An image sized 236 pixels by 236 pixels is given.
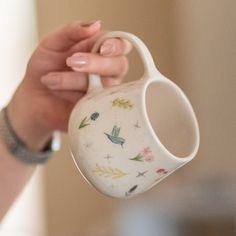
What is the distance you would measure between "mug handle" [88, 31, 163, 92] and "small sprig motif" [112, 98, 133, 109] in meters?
0.03

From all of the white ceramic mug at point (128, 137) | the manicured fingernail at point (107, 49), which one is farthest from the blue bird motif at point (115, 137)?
the manicured fingernail at point (107, 49)

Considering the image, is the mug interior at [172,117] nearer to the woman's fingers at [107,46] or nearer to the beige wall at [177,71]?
the woman's fingers at [107,46]

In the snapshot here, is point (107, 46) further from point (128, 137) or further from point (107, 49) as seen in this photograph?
point (128, 137)

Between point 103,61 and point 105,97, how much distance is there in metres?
0.07

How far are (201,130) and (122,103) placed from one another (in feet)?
1.02

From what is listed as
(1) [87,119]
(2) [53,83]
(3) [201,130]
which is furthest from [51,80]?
(3) [201,130]

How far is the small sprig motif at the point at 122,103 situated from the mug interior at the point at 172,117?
0.15 ft

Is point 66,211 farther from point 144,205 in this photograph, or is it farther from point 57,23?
point 57,23

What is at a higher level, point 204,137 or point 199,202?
point 204,137

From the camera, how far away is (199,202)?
0.72 metres

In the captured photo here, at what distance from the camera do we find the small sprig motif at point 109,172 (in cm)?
41

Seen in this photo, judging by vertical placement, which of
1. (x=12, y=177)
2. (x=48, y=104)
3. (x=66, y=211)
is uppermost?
(x=48, y=104)

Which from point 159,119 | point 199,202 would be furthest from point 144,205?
point 159,119

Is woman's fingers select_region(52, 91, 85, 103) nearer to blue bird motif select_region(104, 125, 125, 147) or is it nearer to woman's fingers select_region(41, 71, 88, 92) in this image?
woman's fingers select_region(41, 71, 88, 92)
